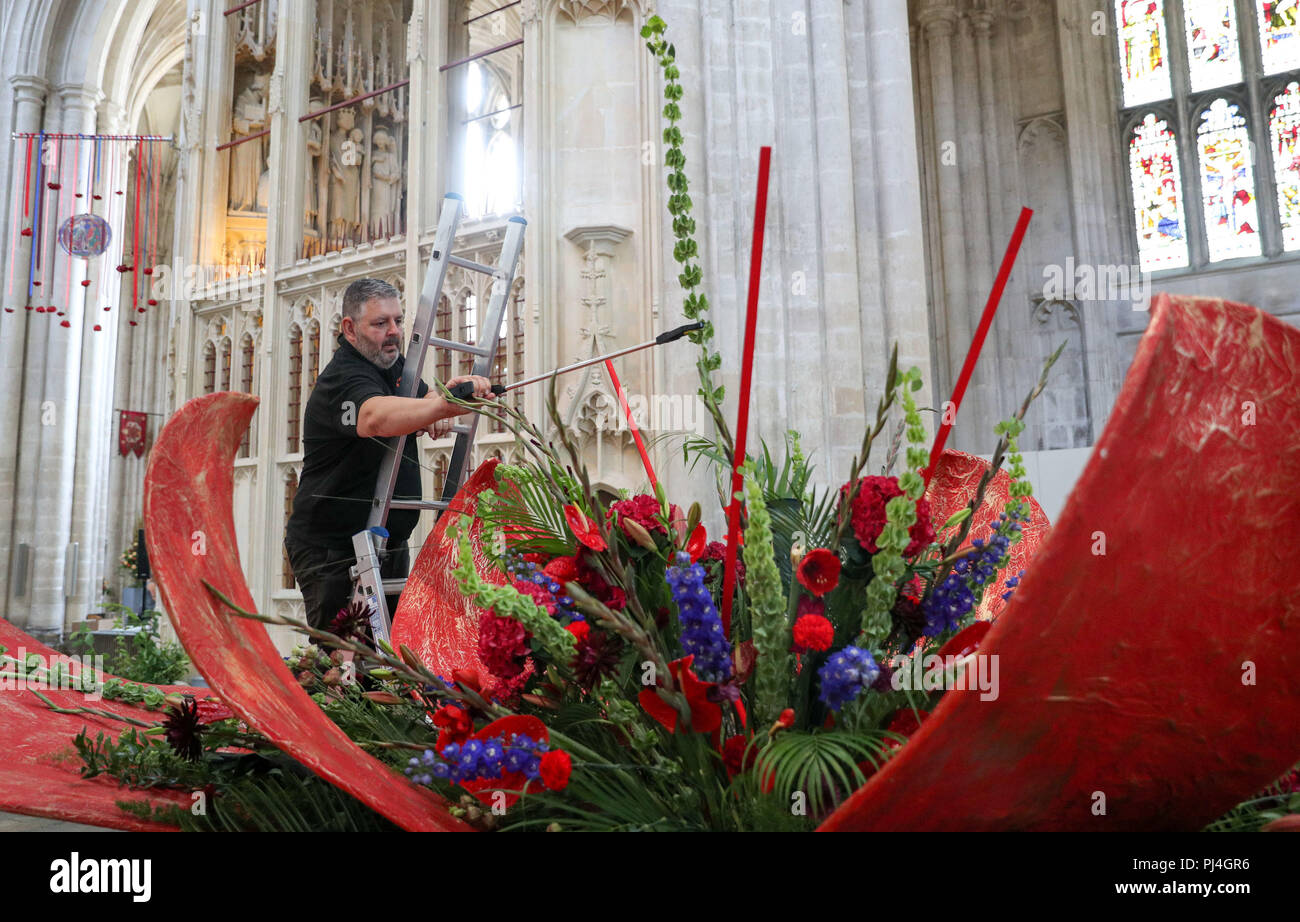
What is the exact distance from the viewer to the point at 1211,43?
9656 mm

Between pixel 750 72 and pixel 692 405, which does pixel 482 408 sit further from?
pixel 750 72

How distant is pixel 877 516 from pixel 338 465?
1790mm

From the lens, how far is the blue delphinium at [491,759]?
629 millimetres

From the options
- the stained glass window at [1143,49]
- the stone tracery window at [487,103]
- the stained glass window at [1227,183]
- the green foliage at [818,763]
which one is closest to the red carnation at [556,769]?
the green foliage at [818,763]

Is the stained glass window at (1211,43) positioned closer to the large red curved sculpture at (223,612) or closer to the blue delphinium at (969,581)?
the blue delphinium at (969,581)

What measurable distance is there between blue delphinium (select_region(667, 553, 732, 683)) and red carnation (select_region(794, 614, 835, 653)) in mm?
50

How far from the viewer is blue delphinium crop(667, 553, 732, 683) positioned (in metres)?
0.66

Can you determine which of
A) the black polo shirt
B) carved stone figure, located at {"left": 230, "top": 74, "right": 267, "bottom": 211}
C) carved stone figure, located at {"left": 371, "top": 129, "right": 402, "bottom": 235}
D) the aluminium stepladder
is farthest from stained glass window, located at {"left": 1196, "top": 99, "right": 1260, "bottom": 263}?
the aluminium stepladder

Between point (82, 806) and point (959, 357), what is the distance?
9.32 m

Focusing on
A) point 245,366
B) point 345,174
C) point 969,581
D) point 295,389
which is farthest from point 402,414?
point 345,174

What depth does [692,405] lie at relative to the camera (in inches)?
176

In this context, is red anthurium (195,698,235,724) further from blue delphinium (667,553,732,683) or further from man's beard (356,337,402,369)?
man's beard (356,337,402,369)

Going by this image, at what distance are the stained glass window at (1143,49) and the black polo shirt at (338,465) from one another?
32.3 ft
